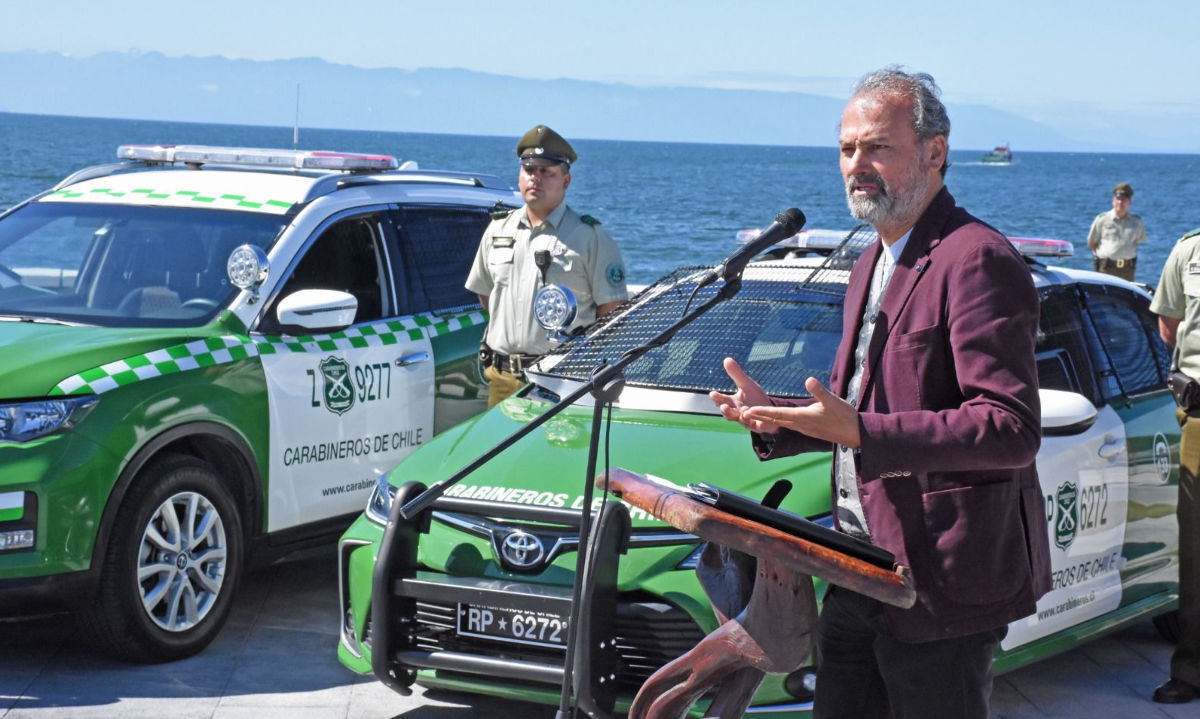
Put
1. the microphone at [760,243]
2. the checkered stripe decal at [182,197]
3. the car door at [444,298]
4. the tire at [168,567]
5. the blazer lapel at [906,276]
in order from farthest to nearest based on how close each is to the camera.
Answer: the car door at [444,298], the checkered stripe decal at [182,197], the tire at [168,567], the microphone at [760,243], the blazer lapel at [906,276]

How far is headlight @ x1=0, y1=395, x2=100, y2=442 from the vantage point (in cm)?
523

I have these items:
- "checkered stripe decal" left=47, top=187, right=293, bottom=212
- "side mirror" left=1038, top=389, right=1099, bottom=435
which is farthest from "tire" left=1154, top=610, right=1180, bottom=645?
"checkered stripe decal" left=47, top=187, right=293, bottom=212

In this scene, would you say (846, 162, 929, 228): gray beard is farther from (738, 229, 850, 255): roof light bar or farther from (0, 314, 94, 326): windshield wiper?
(0, 314, 94, 326): windshield wiper

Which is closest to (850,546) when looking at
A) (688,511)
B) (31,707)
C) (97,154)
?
(688,511)

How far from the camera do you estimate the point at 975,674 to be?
9.71ft

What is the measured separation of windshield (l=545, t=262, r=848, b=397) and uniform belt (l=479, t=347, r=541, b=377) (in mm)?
514

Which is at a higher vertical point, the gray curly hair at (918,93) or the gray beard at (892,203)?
the gray curly hair at (918,93)

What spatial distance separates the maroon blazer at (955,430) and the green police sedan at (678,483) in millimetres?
1004

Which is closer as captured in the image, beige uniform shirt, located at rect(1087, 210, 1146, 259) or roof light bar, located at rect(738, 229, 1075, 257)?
roof light bar, located at rect(738, 229, 1075, 257)

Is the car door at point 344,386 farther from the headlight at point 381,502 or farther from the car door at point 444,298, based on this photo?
the headlight at point 381,502

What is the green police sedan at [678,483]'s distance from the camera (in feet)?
14.6

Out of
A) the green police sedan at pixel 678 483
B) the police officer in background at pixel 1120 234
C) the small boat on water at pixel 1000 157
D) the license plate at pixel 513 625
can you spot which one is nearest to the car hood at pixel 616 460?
the green police sedan at pixel 678 483

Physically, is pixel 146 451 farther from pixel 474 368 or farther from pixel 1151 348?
pixel 1151 348

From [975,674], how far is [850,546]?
447mm
